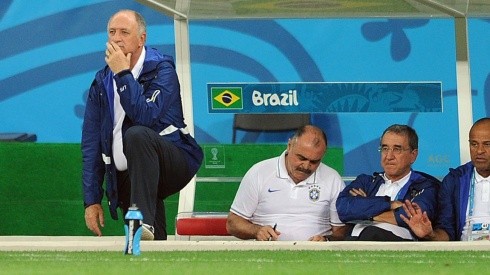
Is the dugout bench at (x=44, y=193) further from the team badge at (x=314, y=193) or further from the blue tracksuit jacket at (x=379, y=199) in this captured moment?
the blue tracksuit jacket at (x=379, y=199)

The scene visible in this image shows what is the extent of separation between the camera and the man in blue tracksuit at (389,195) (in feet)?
28.6

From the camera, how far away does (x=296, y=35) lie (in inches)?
448

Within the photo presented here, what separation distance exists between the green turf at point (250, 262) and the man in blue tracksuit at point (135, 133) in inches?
36.3

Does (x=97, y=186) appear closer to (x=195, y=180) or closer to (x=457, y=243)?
(x=195, y=180)

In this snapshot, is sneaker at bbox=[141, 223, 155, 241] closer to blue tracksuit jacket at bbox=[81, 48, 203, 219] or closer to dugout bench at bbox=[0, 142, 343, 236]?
blue tracksuit jacket at bbox=[81, 48, 203, 219]

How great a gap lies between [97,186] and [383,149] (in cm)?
174

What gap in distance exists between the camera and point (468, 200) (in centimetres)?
884

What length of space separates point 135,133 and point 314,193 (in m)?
1.33

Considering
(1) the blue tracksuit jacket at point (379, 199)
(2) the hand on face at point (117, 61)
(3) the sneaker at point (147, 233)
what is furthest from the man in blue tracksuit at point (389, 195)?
(2) the hand on face at point (117, 61)

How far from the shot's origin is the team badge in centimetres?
909

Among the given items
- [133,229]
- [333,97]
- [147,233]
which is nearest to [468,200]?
[333,97]

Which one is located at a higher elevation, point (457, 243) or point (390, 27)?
point (390, 27)

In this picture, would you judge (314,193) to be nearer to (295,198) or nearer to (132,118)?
(295,198)

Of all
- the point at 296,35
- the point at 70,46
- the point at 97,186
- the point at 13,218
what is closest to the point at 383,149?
the point at 97,186
